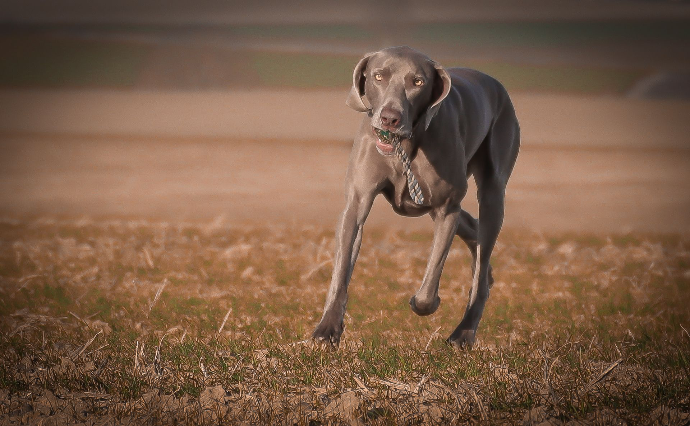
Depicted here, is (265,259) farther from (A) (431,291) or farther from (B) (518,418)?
(B) (518,418)

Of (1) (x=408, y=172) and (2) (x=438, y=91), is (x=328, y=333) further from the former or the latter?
A: (2) (x=438, y=91)

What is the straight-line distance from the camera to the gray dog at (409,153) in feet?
17.8

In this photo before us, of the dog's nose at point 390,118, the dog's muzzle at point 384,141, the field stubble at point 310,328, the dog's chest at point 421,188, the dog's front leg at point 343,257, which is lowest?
the field stubble at point 310,328

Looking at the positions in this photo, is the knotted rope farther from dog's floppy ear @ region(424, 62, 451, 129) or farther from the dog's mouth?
dog's floppy ear @ region(424, 62, 451, 129)

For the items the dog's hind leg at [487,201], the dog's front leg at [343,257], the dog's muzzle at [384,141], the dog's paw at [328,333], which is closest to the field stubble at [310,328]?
the dog's paw at [328,333]

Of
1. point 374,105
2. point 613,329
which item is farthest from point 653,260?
point 374,105

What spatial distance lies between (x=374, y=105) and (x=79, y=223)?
7.28m

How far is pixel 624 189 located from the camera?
17547mm

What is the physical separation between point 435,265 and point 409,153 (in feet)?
2.39

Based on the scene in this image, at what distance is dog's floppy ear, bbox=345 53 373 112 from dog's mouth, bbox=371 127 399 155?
0.16m

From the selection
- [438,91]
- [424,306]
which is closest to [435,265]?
[424,306]

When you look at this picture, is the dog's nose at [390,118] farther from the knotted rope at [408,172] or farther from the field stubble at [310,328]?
the field stubble at [310,328]

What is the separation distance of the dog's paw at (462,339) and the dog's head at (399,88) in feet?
4.91

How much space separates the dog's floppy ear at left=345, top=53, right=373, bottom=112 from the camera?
555 cm
